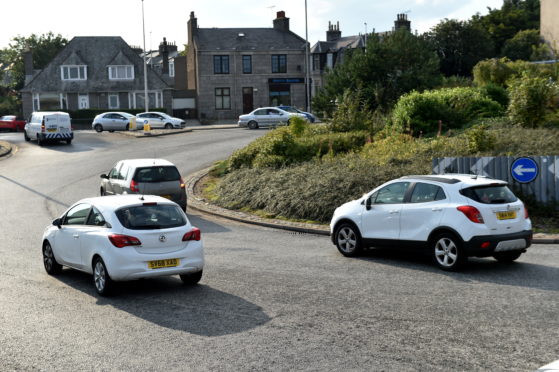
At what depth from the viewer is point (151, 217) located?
11844 millimetres

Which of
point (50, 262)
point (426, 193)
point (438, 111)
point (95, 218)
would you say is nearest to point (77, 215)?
point (95, 218)

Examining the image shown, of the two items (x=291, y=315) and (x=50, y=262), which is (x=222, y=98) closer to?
(x=50, y=262)

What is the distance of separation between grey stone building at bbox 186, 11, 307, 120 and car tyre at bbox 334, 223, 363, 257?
57422mm

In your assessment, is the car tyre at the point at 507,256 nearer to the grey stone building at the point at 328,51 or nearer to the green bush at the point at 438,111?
the green bush at the point at 438,111

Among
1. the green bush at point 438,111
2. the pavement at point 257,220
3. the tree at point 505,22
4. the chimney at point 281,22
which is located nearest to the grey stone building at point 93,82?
the chimney at point 281,22

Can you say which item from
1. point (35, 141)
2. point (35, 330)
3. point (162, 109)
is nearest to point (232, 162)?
point (35, 330)

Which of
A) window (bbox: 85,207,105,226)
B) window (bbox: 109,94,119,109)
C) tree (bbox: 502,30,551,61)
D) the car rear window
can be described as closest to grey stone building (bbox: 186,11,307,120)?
window (bbox: 109,94,119,109)

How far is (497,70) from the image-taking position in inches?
1256

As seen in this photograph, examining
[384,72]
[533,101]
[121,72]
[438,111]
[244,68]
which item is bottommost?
[438,111]

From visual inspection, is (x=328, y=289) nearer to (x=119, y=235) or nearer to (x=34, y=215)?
(x=119, y=235)

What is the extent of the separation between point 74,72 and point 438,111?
5193cm

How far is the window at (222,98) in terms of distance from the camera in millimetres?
71875

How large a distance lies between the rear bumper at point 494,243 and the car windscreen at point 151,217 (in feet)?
16.5

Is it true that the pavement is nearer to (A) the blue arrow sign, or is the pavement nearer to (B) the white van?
(A) the blue arrow sign
